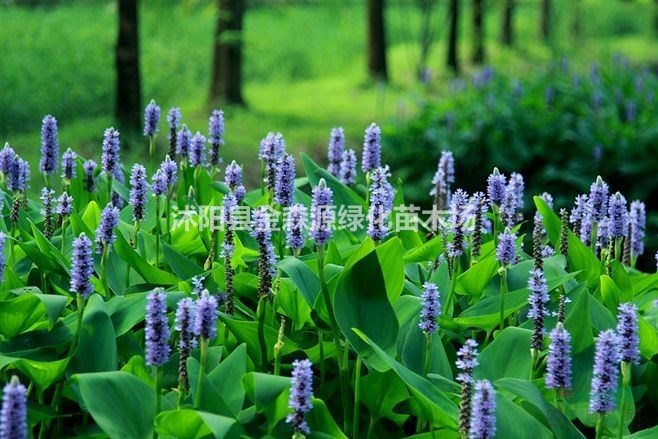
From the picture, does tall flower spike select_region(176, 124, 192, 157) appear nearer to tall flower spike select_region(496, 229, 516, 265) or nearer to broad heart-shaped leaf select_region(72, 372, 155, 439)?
tall flower spike select_region(496, 229, 516, 265)

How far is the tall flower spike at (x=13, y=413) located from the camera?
77.9 inches

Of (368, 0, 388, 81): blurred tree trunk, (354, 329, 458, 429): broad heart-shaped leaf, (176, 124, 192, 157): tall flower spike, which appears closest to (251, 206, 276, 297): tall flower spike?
(354, 329, 458, 429): broad heart-shaped leaf

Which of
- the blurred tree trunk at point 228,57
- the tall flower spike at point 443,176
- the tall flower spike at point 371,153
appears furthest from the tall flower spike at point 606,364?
the blurred tree trunk at point 228,57

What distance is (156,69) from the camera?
17.4 meters

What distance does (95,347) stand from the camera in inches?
101

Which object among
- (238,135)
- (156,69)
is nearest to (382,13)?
(156,69)

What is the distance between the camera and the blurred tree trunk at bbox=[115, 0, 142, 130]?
11.0 metres

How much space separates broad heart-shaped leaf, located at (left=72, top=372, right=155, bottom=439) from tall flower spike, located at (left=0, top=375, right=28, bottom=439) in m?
0.28

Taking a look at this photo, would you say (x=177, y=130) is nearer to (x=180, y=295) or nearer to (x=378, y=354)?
(x=180, y=295)

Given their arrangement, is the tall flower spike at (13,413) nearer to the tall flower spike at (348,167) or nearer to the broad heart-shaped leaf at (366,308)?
the broad heart-shaped leaf at (366,308)

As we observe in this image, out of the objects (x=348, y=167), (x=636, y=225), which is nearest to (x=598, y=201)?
(x=636, y=225)

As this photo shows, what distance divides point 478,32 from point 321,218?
Answer: 54.3ft

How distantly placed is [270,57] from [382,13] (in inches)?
163

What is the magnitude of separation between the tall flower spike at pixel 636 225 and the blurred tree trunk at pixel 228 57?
1013 centimetres
